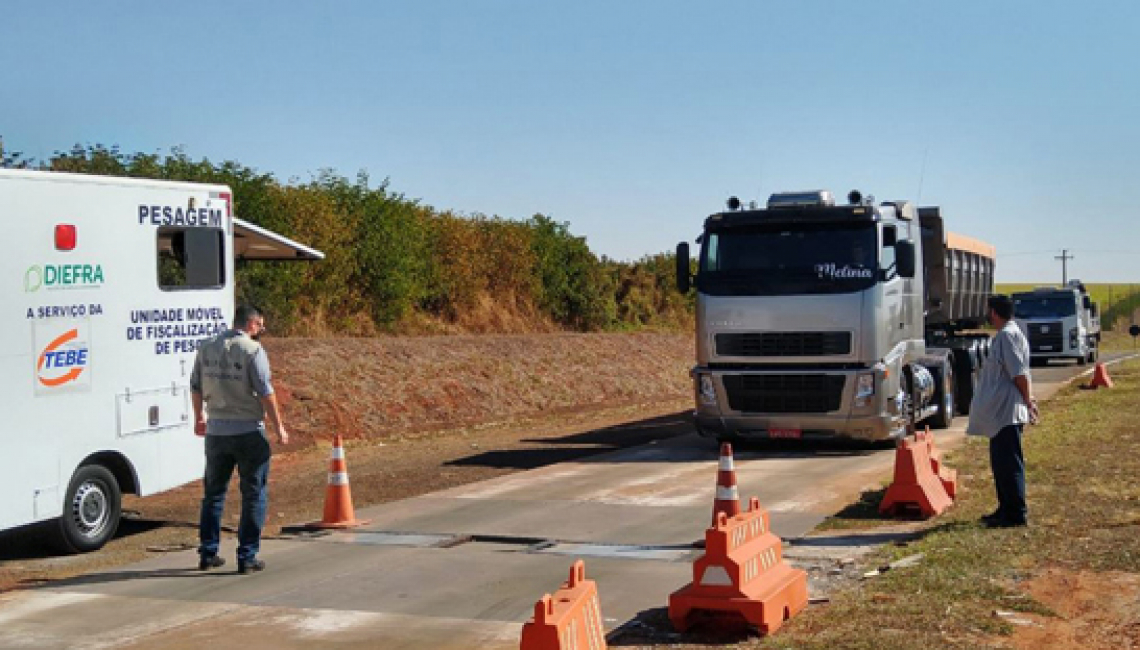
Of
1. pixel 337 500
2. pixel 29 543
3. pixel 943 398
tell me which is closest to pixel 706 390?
pixel 943 398

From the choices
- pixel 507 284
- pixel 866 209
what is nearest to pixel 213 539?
pixel 866 209

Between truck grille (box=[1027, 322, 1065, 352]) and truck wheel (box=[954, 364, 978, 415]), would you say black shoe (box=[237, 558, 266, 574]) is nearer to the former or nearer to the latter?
truck wheel (box=[954, 364, 978, 415])

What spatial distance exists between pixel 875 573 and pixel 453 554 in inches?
136

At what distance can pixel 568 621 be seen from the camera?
6262 millimetres

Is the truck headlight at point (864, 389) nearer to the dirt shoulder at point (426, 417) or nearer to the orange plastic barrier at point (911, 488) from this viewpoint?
the dirt shoulder at point (426, 417)

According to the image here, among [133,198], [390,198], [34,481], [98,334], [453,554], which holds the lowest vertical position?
[453,554]

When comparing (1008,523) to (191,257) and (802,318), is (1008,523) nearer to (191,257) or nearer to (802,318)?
(802,318)

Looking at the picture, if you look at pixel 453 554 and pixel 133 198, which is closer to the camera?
pixel 453 554

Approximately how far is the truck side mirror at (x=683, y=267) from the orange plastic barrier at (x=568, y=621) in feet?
37.7

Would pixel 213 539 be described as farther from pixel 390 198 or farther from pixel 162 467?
pixel 390 198

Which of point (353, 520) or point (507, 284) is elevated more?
point (507, 284)

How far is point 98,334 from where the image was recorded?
1150 cm

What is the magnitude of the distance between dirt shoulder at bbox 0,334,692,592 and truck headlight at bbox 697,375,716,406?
214 cm

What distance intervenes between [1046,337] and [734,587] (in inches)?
1507
